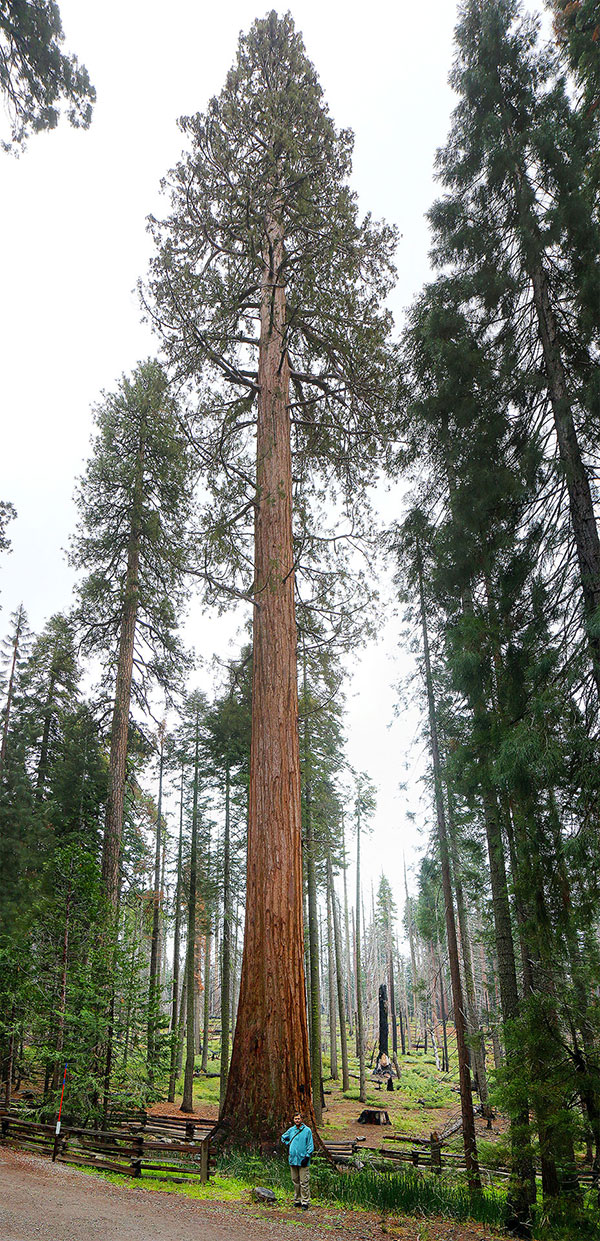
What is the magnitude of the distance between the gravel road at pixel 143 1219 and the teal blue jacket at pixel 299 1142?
1.30 feet

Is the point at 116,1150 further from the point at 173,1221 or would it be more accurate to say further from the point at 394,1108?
the point at 394,1108

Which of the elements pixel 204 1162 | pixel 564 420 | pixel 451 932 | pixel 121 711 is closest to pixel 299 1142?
pixel 204 1162

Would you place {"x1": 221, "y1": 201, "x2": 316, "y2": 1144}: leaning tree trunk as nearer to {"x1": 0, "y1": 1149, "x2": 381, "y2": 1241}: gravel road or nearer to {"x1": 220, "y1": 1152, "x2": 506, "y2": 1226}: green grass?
{"x1": 220, "y1": 1152, "x2": 506, "y2": 1226}: green grass

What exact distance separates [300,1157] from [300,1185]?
19 centimetres

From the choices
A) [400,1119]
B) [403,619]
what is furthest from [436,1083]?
[403,619]

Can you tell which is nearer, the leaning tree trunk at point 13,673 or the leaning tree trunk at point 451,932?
the leaning tree trunk at point 451,932

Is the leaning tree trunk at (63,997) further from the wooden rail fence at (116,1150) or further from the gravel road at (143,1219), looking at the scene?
the gravel road at (143,1219)

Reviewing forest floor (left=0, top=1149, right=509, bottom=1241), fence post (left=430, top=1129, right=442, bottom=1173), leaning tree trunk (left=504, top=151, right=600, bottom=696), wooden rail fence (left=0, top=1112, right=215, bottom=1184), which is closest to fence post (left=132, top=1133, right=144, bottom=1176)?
wooden rail fence (left=0, top=1112, right=215, bottom=1184)

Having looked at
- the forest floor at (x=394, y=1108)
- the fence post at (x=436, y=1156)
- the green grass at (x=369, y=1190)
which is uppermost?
the green grass at (x=369, y=1190)

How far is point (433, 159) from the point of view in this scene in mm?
8836

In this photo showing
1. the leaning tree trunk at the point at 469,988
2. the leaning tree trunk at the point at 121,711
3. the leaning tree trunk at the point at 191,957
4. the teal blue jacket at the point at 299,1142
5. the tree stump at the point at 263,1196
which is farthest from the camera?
the leaning tree trunk at the point at 191,957

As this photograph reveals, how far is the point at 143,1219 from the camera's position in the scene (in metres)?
4.93

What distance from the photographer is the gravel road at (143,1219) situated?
14.3 ft

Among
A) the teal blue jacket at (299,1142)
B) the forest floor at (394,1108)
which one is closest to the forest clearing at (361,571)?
the teal blue jacket at (299,1142)
